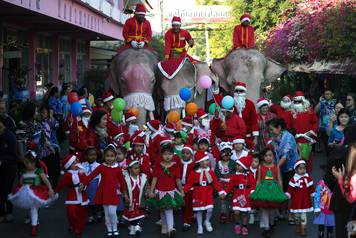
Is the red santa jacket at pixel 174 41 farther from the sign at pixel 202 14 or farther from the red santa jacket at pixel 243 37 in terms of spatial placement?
the sign at pixel 202 14

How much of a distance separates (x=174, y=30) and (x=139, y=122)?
2.69 metres

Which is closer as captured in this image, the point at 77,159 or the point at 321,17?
the point at 77,159

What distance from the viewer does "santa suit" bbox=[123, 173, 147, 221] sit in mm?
8500

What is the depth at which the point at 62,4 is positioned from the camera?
1488 cm

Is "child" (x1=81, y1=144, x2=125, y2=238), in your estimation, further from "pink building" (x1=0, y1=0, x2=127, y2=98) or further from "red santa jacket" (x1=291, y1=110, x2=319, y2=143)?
"pink building" (x1=0, y1=0, x2=127, y2=98)

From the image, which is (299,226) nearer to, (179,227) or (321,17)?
(179,227)

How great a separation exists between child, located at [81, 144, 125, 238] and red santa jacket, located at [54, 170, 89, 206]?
224mm

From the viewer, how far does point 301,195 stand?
8461 mm

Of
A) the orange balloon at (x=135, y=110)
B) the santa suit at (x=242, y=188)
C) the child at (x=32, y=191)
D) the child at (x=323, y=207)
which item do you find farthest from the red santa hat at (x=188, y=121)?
the child at (x=323, y=207)

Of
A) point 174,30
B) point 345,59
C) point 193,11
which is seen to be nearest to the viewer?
point 174,30

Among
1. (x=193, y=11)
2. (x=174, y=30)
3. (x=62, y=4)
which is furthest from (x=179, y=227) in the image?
(x=193, y=11)

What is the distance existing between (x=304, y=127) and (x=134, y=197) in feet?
11.9

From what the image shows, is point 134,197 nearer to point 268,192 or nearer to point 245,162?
point 245,162

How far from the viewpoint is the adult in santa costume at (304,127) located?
10.2 meters
